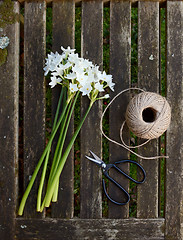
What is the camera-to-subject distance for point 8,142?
59.2 inches

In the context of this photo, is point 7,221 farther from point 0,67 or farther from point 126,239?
point 0,67

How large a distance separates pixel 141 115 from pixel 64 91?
1.43 ft

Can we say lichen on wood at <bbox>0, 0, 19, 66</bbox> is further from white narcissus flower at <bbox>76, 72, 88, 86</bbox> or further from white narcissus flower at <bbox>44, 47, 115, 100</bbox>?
white narcissus flower at <bbox>76, 72, 88, 86</bbox>

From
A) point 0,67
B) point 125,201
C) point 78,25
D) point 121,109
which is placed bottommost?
point 125,201

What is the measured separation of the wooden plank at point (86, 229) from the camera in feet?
4.89

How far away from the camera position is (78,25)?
1.89 metres

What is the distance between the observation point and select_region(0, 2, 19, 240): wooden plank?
4.92 ft

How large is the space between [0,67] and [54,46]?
0.33m

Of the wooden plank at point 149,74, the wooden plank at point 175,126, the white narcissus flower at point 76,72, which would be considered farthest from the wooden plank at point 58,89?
the wooden plank at point 175,126

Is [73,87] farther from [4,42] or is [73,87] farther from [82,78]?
[4,42]

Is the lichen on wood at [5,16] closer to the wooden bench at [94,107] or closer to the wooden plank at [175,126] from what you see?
the wooden bench at [94,107]

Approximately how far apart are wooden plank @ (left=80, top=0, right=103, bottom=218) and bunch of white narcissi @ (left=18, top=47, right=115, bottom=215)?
9 centimetres

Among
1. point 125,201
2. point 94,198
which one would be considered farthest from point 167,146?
point 94,198

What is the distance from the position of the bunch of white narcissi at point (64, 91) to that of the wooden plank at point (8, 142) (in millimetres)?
87
